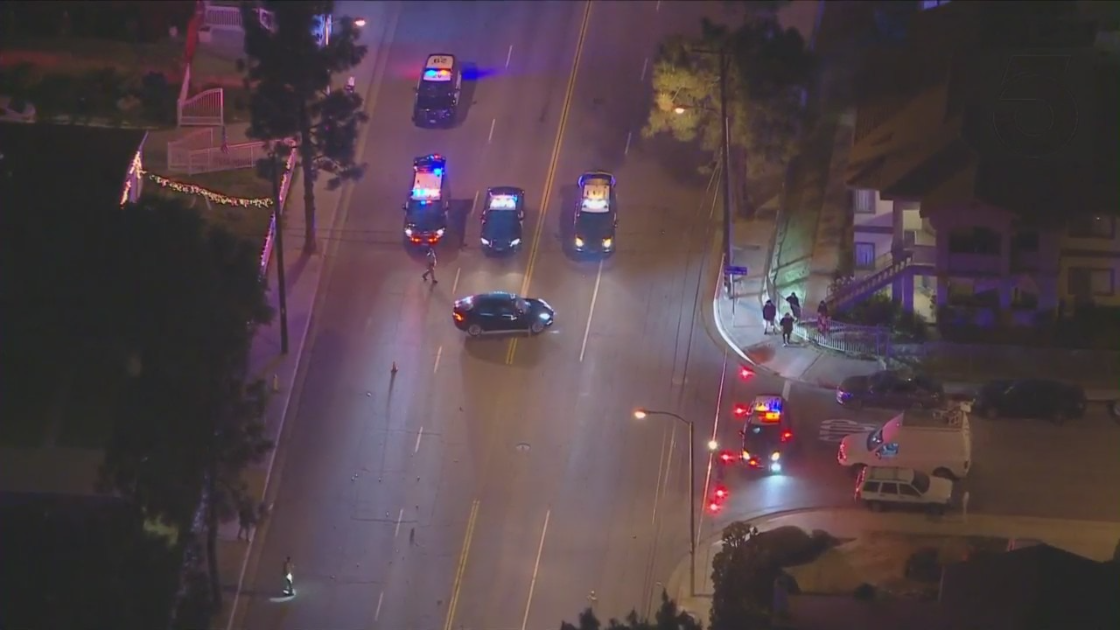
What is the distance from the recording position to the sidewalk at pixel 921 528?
47.7 m

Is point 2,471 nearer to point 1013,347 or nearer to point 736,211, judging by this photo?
point 736,211

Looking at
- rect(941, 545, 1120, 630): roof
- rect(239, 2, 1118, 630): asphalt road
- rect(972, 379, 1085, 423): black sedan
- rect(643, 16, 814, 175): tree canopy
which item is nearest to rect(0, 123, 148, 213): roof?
rect(239, 2, 1118, 630): asphalt road

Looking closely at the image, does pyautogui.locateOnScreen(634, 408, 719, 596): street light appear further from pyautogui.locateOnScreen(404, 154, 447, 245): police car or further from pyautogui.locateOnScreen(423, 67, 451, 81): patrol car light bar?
pyautogui.locateOnScreen(423, 67, 451, 81): patrol car light bar

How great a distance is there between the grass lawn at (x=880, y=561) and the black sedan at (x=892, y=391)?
535cm

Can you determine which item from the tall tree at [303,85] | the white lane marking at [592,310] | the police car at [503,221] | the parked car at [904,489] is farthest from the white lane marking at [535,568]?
the tall tree at [303,85]

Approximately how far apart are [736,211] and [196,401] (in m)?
24.2

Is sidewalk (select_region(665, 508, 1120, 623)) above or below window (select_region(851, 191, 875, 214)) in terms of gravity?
below

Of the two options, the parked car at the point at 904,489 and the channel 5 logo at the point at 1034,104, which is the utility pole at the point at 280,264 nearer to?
the parked car at the point at 904,489

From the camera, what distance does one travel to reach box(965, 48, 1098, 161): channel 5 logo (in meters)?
55.4

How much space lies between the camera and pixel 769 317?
182 ft

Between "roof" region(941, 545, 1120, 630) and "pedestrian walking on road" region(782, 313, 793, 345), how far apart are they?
44.6 ft

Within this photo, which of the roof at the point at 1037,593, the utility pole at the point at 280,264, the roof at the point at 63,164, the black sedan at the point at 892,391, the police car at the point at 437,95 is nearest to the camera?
the roof at the point at 1037,593

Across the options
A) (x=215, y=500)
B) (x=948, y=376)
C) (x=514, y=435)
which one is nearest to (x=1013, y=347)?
(x=948, y=376)

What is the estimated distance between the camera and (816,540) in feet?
157
